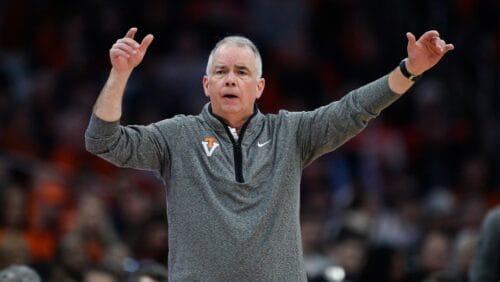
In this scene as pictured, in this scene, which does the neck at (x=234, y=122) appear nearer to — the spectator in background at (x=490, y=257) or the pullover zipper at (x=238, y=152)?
the pullover zipper at (x=238, y=152)

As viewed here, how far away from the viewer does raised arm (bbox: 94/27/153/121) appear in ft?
16.9

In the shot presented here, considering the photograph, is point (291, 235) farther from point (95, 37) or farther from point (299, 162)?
point (95, 37)

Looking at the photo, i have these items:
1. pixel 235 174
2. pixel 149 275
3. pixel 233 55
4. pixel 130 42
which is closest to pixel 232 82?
pixel 233 55

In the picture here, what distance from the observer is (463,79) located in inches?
559

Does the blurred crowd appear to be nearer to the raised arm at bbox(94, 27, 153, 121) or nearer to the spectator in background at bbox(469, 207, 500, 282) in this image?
the spectator in background at bbox(469, 207, 500, 282)

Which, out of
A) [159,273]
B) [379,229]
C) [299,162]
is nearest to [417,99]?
[379,229]

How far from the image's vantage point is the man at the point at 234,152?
17.3ft

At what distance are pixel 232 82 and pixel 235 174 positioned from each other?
1.43 ft

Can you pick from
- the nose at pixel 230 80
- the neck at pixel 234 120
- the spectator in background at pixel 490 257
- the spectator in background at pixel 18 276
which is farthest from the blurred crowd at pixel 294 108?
the nose at pixel 230 80

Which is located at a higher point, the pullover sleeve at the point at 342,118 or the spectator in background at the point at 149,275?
the pullover sleeve at the point at 342,118

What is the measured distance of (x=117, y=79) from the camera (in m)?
5.20

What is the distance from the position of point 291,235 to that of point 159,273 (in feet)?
8.76

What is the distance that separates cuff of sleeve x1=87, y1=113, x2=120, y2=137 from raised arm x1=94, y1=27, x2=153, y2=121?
17mm

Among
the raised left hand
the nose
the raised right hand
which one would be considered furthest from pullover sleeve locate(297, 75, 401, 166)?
the raised right hand
